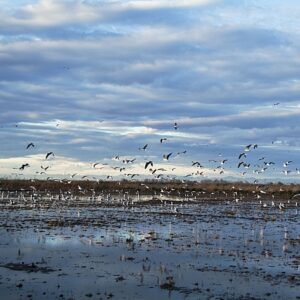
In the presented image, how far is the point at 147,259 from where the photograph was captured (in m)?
20.1

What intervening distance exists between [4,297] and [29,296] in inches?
24.3

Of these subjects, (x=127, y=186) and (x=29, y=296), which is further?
(x=127, y=186)

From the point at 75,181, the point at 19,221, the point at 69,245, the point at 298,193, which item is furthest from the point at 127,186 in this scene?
the point at 69,245

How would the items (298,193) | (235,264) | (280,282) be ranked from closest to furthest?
(280,282), (235,264), (298,193)

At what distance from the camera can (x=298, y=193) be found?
276 feet

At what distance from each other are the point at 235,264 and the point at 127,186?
72243mm

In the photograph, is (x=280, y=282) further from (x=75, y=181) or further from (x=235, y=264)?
(x=75, y=181)

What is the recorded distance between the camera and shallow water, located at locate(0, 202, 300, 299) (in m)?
15.3

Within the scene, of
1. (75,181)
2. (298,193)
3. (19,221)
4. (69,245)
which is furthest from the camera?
(75,181)

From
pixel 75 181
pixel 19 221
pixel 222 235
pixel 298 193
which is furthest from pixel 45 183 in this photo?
pixel 222 235

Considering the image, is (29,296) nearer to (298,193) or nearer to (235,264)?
(235,264)

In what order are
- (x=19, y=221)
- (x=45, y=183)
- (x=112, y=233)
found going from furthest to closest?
(x=45, y=183) < (x=19, y=221) < (x=112, y=233)

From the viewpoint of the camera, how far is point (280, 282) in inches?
656

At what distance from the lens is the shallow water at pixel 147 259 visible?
1530 cm
